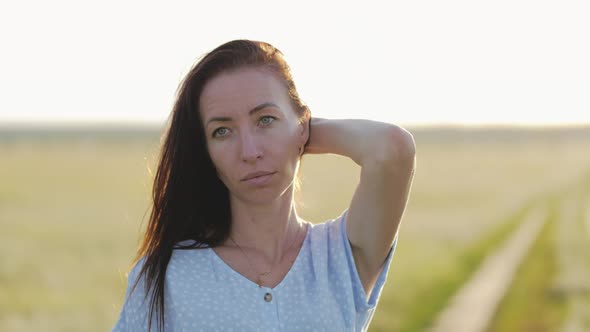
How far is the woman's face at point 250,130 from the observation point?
2361 millimetres

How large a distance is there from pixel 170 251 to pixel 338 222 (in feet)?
1.60

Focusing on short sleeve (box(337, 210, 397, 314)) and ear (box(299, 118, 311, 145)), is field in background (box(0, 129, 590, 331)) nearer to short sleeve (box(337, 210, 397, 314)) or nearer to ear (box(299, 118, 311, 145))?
ear (box(299, 118, 311, 145))

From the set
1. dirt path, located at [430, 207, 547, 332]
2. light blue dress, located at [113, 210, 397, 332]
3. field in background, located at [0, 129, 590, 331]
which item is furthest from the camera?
field in background, located at [0, 129, 590, 331]

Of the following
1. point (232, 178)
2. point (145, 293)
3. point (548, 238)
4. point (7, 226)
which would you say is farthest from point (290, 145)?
point (7, 226)

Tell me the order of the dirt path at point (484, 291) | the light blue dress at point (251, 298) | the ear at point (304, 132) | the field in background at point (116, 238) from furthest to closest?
the field in background at point (116, 238) < the dirt path at point (484, 291) < the ear at point (304, 132) < the light blue dress at point (251, 298)

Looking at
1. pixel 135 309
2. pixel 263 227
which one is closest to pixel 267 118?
pixel 263 227

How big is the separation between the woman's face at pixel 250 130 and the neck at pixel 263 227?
0.04 metres

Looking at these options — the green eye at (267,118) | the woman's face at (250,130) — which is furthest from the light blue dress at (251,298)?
the green eye at (267,118)

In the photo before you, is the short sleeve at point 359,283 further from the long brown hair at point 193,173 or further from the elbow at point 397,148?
the long brown hair at point 193,173

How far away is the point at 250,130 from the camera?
2371mm

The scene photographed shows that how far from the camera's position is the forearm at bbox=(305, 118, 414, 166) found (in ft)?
8.12

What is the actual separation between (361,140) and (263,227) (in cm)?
37

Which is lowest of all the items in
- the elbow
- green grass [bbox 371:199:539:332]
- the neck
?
green grass [bbox 371:199:539:332]

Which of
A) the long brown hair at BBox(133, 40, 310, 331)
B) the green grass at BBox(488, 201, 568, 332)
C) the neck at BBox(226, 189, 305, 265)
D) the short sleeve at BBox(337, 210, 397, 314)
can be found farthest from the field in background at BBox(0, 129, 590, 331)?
the green grass at BBox(488, 201, 568, 332)
